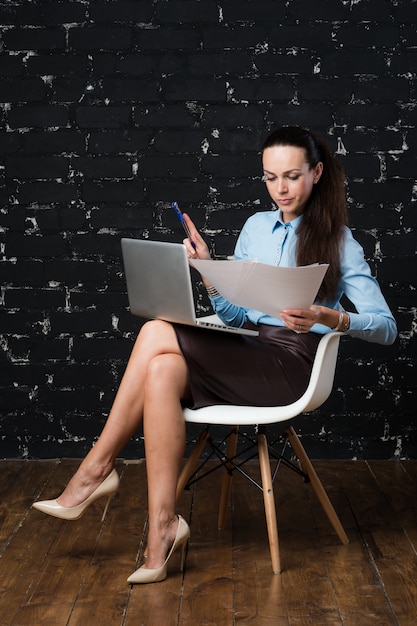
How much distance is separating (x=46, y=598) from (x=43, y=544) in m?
0.44

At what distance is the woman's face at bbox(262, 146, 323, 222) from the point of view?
9.00 feet

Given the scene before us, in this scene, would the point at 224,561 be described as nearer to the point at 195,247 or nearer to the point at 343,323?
the point at 343,323

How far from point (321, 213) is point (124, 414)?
0.90 metres

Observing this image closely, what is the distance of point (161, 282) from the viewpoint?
2.51 metres

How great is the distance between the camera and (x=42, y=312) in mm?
3857

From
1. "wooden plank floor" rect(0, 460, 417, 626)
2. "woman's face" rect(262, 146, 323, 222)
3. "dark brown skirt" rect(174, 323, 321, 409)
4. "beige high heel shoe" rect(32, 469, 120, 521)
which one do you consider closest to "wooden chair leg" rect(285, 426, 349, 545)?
"wooden plank floor" rect(0, 460, 417, 626)

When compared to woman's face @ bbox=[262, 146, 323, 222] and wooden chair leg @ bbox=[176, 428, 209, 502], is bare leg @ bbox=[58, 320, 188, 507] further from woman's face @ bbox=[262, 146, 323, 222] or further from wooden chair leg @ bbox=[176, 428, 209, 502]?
woman's face @ bbox=[262, 146, 323, 222]

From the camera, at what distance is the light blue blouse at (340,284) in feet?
8.70

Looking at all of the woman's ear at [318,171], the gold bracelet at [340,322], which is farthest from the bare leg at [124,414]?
the woman's ear at [318,171]

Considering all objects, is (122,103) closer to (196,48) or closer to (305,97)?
(196,48)

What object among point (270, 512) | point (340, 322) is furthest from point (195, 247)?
point (270, 512)

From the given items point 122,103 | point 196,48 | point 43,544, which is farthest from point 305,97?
point 43,544

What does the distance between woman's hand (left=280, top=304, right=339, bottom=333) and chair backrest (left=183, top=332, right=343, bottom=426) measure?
88mm

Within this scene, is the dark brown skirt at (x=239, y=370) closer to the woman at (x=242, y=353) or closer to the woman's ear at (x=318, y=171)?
the woman at (x=242, y=353)
